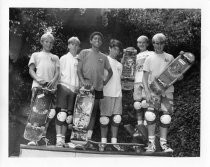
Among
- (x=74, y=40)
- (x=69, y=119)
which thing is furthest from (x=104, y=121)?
(x=74, y=40)

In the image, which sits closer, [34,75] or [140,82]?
[34,75]

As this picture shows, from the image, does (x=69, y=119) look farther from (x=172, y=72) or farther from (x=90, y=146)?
(x=172, y=72)

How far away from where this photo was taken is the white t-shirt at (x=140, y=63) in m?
6.39

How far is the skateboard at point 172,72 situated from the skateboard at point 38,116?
4.19 feet

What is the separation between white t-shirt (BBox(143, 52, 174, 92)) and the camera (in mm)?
6367

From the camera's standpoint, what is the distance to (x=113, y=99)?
20.9ft

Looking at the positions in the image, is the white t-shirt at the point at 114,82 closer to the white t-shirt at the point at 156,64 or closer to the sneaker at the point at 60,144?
the white t-shirt at the point at 156,64

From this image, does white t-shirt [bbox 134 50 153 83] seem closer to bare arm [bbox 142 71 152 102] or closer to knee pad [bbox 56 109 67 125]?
bare arm [bbox 142 71 152 102]

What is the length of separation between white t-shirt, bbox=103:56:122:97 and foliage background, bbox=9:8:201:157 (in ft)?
0.36

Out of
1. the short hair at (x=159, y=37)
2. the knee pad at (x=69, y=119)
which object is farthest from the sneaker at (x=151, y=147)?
the short hair at (x=159, y=37)

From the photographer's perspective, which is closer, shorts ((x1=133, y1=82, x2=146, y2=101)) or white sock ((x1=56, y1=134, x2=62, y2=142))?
white sock ((x1=56, y1=134, x2=62, y2=142))

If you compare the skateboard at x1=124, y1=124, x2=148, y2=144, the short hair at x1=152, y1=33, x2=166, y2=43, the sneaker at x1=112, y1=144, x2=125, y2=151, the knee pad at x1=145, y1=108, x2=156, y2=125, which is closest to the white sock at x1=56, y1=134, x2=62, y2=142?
the sneaker at x1=112, y1=144, x2=125, y2=151

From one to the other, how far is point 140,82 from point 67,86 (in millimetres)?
894
